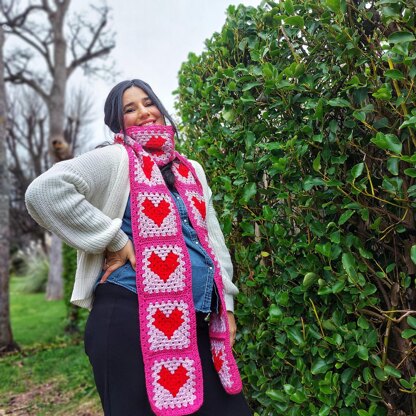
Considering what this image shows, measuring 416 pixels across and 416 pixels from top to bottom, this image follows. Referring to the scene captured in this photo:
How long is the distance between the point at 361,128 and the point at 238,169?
24.4 inches

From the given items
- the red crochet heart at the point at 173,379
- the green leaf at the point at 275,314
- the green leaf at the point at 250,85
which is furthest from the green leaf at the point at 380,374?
the green leaf at the point at 250,85

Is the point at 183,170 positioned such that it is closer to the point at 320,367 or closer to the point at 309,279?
the point at 309,279

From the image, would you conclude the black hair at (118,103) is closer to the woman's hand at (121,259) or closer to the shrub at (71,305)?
the woman's hand at (121,259)

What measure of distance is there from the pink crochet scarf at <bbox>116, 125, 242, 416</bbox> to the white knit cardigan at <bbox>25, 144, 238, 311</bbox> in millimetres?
63

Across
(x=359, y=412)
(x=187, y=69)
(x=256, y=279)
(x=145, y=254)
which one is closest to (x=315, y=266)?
(x=256, y=279)

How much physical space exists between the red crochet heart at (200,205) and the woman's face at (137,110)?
0.36m

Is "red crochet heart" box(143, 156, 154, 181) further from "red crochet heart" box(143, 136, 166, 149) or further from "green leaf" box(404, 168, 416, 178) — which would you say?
"green leaf" box(404, 168, 416, 178)

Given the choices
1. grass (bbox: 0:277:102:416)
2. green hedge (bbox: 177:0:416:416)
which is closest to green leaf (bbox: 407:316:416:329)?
green hedge (bbox: 177:0:416:416)

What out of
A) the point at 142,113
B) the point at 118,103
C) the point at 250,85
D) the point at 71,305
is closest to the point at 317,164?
the point at 250,85

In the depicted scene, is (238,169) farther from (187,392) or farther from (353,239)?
(187,392)

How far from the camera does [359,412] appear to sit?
1.78 m

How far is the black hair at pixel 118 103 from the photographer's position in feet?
6.45

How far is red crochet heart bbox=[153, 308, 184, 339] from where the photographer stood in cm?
168

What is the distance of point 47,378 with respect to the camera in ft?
17.4
